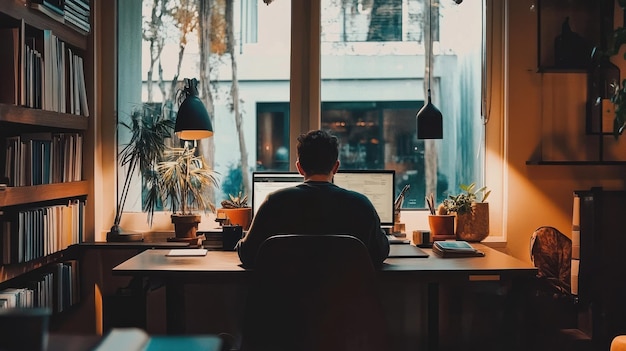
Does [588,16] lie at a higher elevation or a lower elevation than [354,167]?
higher

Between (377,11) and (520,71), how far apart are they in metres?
0.89

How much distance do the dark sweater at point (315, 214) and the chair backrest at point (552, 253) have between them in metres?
1.38

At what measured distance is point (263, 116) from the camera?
3801mm

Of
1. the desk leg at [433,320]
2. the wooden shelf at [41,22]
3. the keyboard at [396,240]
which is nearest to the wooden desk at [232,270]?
the desk leg at [433,320]

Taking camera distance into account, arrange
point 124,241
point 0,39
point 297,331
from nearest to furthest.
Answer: point 297,331
point 0,39
point 124,241

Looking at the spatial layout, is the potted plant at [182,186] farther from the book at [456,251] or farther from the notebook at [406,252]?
the book at [456,251]

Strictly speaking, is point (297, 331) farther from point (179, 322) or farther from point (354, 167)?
point (354, 167)

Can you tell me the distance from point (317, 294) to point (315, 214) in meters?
0.43

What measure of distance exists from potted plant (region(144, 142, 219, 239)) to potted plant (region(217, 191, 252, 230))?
0.13 meters

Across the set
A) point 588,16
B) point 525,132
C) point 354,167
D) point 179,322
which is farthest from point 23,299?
point 588,16

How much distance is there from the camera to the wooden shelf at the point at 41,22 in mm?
2727

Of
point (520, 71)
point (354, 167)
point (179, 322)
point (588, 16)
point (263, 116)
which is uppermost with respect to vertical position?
point (588, 16)

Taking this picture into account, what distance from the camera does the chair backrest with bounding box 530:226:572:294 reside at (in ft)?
11.2

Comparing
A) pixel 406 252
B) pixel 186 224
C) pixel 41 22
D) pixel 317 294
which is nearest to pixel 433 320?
pixel 406 252
